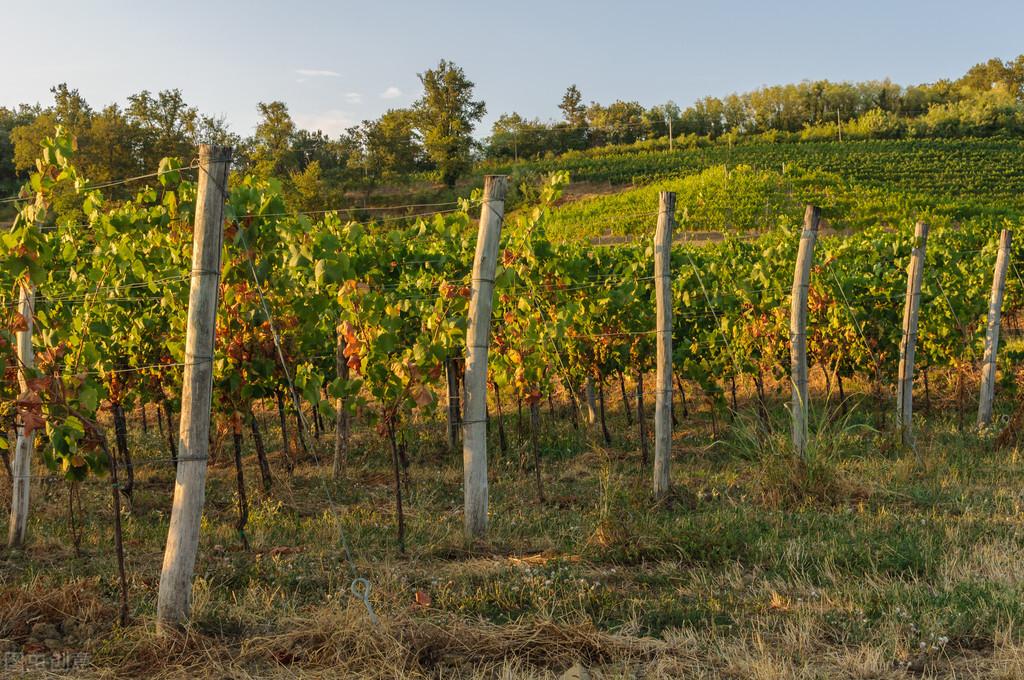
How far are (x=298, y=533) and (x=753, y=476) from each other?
367 centimetres

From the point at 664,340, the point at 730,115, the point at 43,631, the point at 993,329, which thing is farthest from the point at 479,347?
the point at 730,115

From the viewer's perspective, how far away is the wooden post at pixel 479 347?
543 cm

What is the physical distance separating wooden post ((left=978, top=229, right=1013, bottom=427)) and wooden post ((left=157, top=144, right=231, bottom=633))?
28.1 feet

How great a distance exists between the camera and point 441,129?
51.8 metres

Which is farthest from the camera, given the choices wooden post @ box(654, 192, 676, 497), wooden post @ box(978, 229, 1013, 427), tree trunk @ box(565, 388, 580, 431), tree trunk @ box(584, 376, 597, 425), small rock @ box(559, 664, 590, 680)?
tree trunk @ box(584, 376, 597, 425)

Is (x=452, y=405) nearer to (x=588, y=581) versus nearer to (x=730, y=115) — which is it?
(x=588, y=581)

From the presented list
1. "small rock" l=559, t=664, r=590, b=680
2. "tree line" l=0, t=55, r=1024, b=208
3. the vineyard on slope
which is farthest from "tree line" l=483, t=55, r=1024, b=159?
"small rock" l=559, t=664, r=590, b=680

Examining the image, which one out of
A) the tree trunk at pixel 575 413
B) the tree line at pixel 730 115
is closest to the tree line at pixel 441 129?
the tree line at pixel 730 115

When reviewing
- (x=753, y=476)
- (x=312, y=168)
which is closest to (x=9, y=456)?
(x=753, y=476)

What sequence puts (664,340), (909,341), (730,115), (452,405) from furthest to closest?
1. (730,115)
2. (452,405)
3. (909,341)
4. (664,340)

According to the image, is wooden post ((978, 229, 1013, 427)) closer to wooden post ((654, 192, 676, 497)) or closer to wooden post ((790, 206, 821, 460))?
wooden post ((790, 206, 821, 460))

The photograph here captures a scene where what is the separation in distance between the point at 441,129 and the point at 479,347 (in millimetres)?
48532

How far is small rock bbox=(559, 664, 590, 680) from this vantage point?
3.26 meters

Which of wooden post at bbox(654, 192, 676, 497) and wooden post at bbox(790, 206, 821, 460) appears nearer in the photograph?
wooden post at bbox(654, 192, 676, 497)
